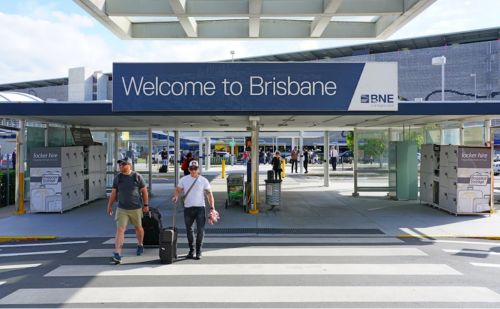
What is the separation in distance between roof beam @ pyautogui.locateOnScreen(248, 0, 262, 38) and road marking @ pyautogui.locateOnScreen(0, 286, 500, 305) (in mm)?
9357

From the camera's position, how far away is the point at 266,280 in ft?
22.1

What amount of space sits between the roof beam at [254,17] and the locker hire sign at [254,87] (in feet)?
10.2

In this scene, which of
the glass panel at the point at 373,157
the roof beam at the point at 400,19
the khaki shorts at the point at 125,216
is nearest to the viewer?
the khaki shorts at the point at 125,216

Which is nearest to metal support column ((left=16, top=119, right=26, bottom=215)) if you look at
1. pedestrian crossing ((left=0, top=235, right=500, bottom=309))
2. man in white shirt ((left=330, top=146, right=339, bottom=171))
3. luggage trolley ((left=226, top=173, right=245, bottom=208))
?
pedestrian crossing ((left=0, top=235, right=500, bottom=309))

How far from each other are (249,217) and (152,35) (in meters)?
8.09

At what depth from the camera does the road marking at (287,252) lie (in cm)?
839

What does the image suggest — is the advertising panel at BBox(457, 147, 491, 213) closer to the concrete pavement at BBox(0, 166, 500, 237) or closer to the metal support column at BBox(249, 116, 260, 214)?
the concrete pavement at BBox(0, 166, 500, 237)

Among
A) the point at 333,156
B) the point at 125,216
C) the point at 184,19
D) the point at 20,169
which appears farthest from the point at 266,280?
the point at 333,156

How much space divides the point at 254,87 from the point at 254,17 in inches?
169

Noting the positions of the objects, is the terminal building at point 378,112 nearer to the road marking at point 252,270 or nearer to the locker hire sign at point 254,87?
the locker hire sign at point 254,87

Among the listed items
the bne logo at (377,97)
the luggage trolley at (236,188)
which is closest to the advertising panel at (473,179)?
the bne logo at (377,97)

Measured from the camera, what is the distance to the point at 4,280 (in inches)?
266

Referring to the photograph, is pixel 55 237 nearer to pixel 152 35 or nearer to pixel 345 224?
pixel 345 224

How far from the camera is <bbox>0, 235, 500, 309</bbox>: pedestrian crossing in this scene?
Answer: 5.79m
